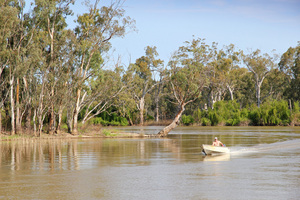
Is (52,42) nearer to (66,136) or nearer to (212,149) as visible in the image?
(66,136)

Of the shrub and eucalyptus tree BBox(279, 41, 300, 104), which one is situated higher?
eucalyptus tree BBox(279, 41, 300, 104)

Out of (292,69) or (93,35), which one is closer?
(93,35)

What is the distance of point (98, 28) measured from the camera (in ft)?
147

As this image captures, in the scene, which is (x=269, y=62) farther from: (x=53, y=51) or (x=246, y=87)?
(x=53, y=51)

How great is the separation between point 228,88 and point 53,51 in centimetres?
5895

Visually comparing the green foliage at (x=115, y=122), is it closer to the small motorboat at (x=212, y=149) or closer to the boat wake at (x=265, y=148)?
the boat wake at (x=265, y=148)

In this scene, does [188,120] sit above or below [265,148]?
above

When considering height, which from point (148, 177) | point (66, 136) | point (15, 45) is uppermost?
point (15, 45)

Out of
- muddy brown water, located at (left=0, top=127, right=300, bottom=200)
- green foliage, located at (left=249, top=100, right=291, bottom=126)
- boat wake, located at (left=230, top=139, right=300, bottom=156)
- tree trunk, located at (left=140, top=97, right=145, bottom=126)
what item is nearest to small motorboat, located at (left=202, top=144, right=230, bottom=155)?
muddy brown water, located at (left=0, top=127, right=300, bottom=200)

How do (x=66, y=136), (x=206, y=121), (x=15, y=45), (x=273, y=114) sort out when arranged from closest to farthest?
(x=15, y=45)
(x=66, y=136)
(x=273, y=114)
(x=206, y=121)

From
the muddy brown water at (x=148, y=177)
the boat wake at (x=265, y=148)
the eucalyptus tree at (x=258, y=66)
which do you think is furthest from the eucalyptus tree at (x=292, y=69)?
the muddy brown water at (x=148, y=177)

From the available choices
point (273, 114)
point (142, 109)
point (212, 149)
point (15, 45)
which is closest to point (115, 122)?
point (142, 109)

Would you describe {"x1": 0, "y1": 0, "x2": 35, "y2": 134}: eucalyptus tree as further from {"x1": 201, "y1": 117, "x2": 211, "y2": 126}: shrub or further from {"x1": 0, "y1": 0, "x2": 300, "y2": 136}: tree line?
{"x1": 201, "y1": 117, "x2": 211, "y2": 126}: shrub

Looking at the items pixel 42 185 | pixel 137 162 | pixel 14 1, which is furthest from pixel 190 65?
pixel 42 185
